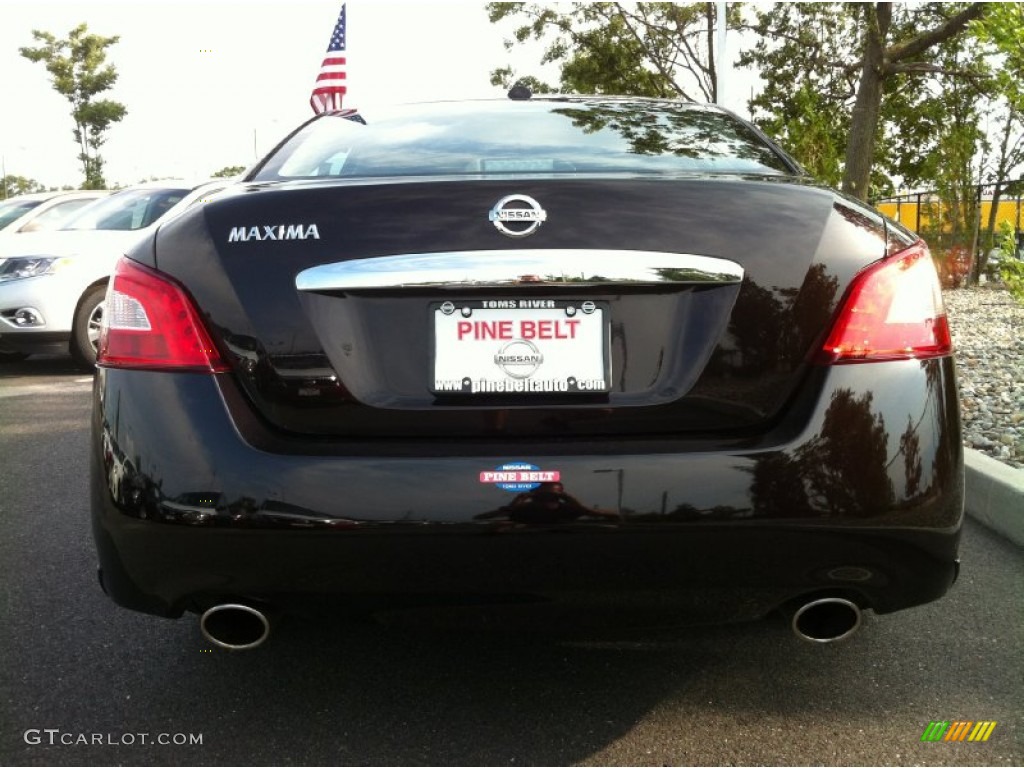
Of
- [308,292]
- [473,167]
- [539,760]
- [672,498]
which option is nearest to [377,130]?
[473,167]

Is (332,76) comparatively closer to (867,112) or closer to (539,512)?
(867,112)

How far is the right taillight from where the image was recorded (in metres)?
2.20

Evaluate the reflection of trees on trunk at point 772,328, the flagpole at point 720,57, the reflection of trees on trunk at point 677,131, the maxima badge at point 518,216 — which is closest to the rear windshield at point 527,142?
the reflection of trees on trunk at point 677,131

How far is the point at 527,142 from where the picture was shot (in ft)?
9.78

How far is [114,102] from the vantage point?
105 feet

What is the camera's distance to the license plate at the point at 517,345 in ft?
7.08

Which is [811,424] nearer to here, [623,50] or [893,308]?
[893,308]

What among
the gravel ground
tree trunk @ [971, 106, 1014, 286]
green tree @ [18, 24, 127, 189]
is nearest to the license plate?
the gravel ground

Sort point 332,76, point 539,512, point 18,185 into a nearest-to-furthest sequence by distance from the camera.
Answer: point 539,512
point 332,76
point 18,185

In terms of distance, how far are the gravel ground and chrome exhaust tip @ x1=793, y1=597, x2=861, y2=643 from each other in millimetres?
2812

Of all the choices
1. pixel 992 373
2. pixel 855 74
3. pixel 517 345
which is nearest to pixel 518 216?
pixel 517 345

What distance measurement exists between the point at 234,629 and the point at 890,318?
1559mm

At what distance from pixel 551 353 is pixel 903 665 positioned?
57.2 inches

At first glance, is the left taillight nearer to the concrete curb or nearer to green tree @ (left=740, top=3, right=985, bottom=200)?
the concrete curb
